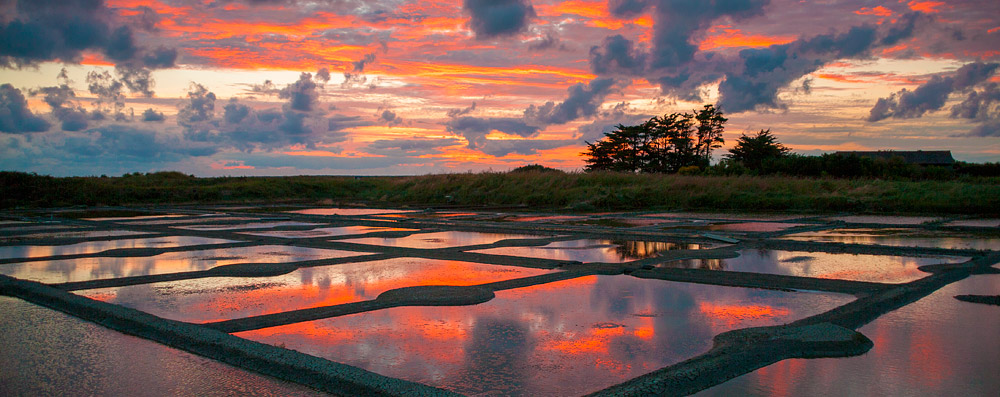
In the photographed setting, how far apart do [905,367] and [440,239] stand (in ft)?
33.3

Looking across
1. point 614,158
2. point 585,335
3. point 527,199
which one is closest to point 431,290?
point 585,335

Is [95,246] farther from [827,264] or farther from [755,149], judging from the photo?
[755,149]

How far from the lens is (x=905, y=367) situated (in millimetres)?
4383

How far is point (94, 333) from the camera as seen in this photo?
18.2 ft

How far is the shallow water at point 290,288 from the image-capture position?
6562 millimetres

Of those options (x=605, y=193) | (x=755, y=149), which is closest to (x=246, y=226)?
(x=605, y=193)

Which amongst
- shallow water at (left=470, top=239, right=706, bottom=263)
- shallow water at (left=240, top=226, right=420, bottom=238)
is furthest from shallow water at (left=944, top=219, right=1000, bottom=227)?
shallow water at (left=240, top=226, right=420, bottom=238)

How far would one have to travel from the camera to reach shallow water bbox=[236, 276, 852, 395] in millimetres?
4332

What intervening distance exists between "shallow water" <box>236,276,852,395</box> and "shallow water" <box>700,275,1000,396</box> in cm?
66

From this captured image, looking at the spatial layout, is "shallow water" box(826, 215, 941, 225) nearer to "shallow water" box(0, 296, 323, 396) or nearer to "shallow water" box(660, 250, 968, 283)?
"shallow water" box(660, 250, 968, 283)

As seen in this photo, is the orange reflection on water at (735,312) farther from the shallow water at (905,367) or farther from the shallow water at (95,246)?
the shallow water at (95,246)

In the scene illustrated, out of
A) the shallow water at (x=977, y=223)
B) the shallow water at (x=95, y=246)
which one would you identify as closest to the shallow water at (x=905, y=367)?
the shallow water at (x=95, y=246)

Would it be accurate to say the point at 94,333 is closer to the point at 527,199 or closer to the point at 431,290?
the point at 431,290

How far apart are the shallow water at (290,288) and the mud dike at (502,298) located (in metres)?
0.04
